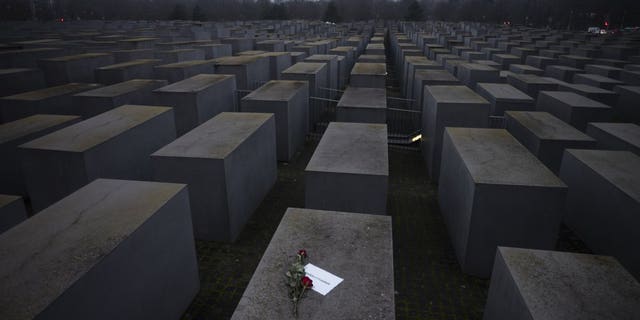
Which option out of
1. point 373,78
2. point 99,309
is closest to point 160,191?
point 99,309

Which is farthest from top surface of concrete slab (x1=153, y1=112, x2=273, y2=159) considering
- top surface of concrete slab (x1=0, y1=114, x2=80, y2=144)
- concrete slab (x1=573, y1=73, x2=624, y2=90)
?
concrete slab (x1=573, y1=73, x2=624, y2=90)

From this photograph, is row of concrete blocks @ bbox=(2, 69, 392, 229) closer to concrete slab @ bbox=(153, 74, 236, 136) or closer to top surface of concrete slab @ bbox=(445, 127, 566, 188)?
concrete slab @ bbox=(153, 74, 236, 136)

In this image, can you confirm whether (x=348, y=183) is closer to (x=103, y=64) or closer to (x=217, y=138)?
(x=217, y=138)

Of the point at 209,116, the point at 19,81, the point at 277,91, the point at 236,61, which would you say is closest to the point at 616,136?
the point at 277,91

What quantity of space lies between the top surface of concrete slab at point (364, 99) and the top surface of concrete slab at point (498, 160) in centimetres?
410

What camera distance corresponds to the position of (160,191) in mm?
6238

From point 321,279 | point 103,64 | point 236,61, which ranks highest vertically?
point 236,61

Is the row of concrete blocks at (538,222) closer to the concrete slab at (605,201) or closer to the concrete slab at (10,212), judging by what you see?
the concrete slab at (605,201)

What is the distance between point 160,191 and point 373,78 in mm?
13696

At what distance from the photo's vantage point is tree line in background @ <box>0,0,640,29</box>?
256 feet

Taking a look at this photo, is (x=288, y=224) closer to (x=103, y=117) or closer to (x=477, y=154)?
(x=477, y=154)

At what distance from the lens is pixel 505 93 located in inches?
592

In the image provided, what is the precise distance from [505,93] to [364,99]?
5372mm

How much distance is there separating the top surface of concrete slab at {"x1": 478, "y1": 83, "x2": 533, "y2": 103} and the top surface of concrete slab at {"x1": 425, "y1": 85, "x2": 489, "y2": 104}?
1582mm
